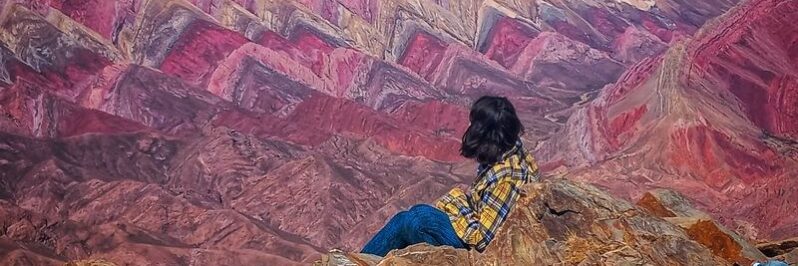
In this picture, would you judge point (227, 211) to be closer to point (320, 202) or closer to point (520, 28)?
point (320, 202)

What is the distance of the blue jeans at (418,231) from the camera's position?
334 centimetres

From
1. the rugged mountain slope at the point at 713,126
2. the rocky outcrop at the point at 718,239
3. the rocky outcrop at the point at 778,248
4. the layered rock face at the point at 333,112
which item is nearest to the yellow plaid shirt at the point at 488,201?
the rocky outcrop at the point at 718,239

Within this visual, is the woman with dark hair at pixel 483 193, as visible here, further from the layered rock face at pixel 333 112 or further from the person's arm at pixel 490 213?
the layered rock face at pixel 333 112

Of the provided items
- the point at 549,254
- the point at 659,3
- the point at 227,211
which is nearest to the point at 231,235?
the point at 227,211

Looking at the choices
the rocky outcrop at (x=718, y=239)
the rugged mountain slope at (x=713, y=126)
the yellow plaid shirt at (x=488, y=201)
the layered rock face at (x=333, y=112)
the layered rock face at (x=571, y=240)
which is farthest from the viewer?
the rugged mountain slope at (x=713, y=126)

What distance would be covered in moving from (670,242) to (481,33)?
20.5 feet

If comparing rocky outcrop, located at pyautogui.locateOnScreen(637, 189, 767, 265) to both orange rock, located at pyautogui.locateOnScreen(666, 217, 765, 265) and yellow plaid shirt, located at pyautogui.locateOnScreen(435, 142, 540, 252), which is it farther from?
yellow plaid shirt, located at pyautogui.locateOnScreen(435, 142, 540, 252)

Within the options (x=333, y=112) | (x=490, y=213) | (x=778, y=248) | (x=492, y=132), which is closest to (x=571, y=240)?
(x=490, y=213)

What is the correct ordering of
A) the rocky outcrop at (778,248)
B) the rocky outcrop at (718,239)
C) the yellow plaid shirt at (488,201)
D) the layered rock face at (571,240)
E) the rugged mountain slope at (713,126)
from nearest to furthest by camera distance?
1. the layered rock face at (571,240)
2. the yellow plaid shirt at (488,201)
3. the rocky outcrop at (718,239)
4. the rocky outcrop at (778,248)
5. the rugged mountain slope at (713,126)

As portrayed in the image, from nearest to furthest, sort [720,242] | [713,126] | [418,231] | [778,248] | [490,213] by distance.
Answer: [418,231]
[490,213]
[720,242]
[778,248]
[713,126]

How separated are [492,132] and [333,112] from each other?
478 cm

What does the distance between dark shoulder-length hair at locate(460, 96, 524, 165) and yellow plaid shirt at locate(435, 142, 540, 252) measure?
1.5 inches

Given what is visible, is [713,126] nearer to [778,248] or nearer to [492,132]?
[778,248]

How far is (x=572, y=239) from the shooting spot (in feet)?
11.0
